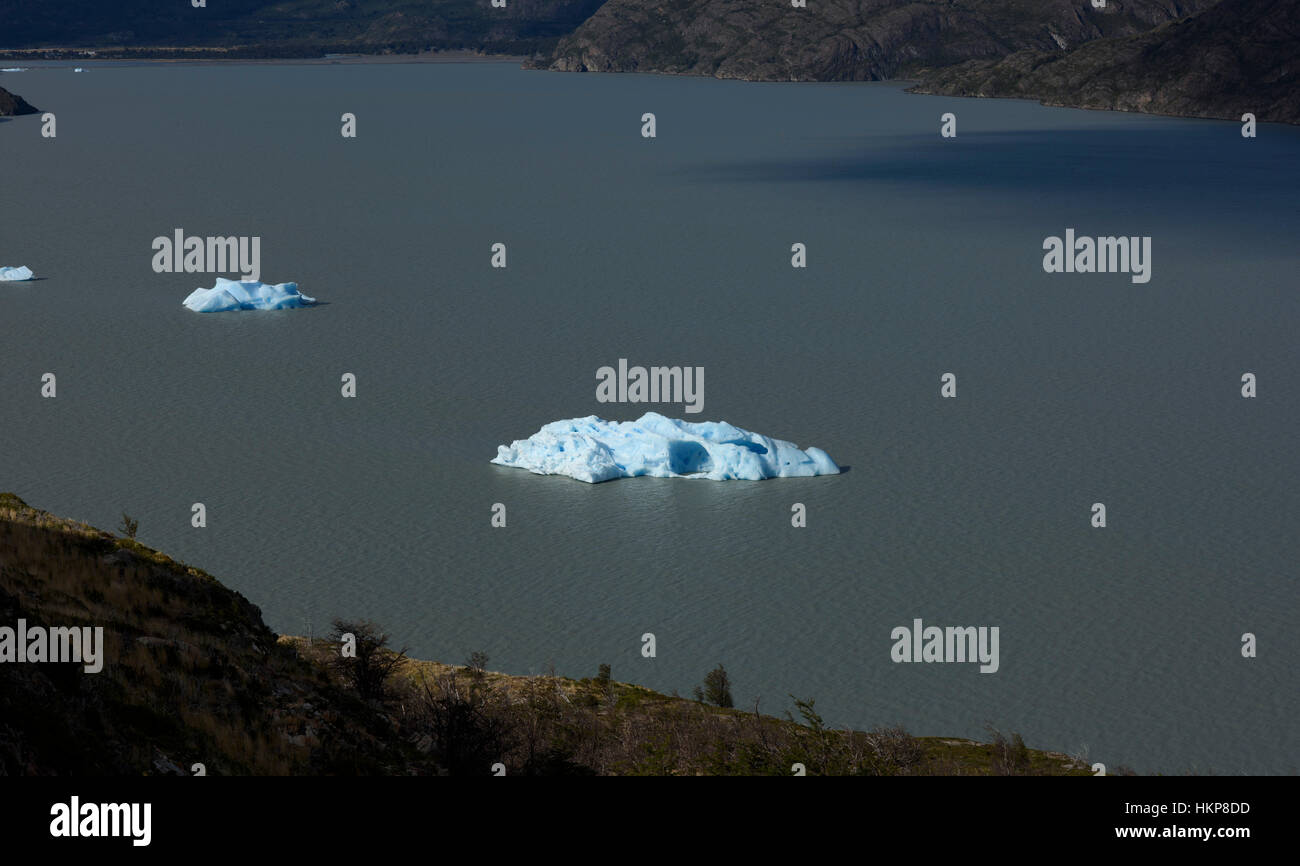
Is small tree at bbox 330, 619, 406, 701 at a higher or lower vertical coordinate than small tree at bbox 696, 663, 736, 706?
higher

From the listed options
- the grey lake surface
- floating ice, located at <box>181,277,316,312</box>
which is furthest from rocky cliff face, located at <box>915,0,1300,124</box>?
floating ice, located at <box>181,277,316,312</box>

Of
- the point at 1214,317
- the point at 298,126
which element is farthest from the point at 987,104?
the point at 1214,317

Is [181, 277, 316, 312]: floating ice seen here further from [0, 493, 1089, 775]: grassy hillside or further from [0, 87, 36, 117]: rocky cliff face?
[0, 87, 36, 117]: rocky cliff face

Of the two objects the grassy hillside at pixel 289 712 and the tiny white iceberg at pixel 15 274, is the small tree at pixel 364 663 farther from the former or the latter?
the tiny white iceberg at pixel 15 274

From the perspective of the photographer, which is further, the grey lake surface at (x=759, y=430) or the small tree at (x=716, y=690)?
the grey lake surface at (x=759, y=430)

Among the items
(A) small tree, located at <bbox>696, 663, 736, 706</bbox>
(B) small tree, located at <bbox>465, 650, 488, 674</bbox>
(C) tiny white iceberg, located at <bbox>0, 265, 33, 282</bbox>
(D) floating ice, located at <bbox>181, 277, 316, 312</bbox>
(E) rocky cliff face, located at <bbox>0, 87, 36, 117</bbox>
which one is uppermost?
(E) rocky cliff face, located at <bbox>0, 87, 36, 117</bbox>

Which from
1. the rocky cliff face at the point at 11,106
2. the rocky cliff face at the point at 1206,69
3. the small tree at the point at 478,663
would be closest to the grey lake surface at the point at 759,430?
the small tree at the point at 478,663

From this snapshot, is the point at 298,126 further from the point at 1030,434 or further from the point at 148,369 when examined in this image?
the point at 1030,434
